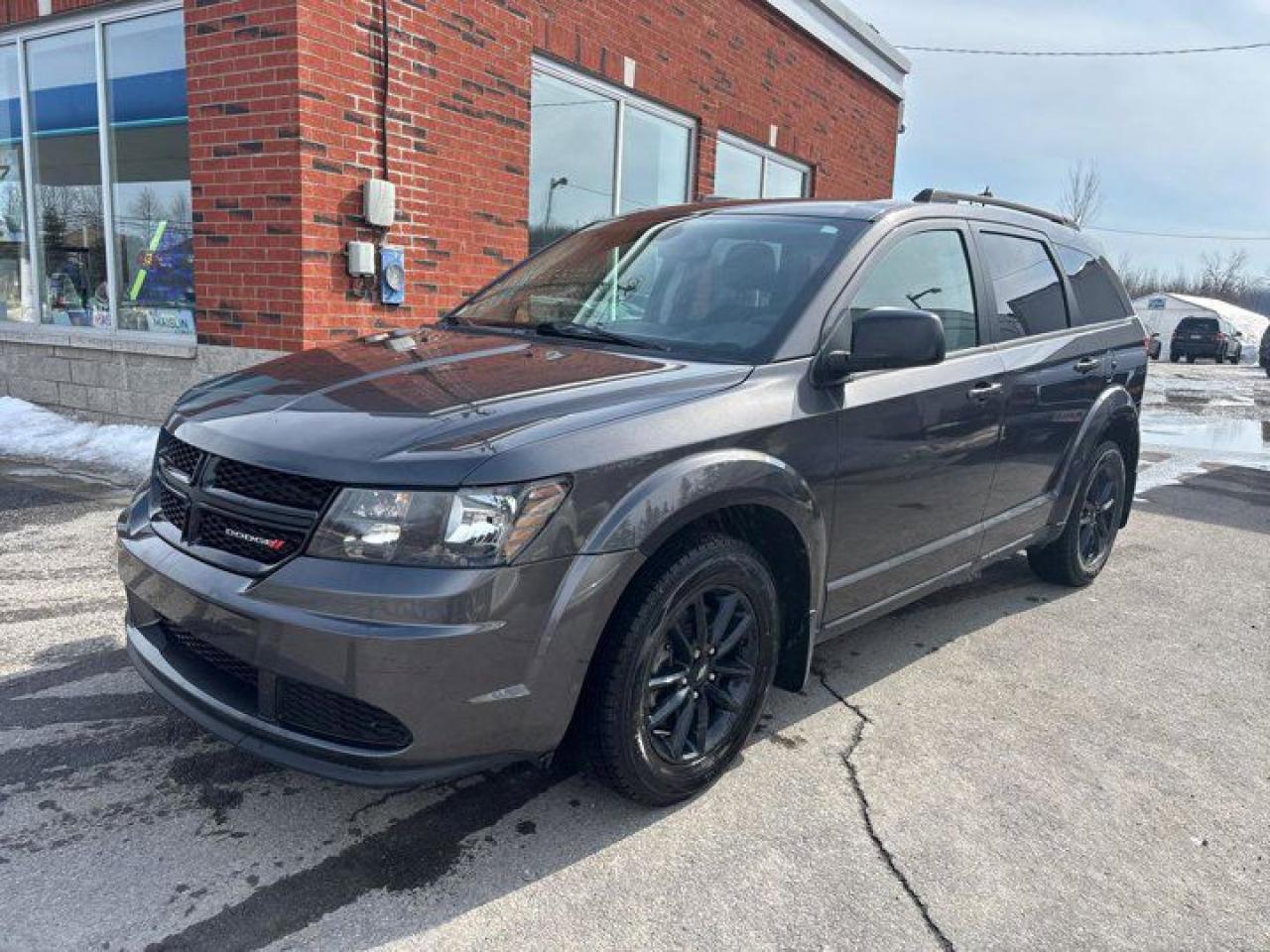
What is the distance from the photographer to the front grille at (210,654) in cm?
243

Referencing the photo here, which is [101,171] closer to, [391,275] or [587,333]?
[391,275]

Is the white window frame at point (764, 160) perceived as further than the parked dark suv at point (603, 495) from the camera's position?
Yes

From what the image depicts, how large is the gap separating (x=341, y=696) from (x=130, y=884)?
28.7 inches

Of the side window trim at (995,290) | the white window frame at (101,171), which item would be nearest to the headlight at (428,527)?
the side window trim at (995,290)

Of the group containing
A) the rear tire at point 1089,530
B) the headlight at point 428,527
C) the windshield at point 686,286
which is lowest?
the rear tire at point 1089,530

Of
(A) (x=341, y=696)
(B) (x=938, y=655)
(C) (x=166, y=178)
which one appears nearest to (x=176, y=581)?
(A) (x=341, y=696)

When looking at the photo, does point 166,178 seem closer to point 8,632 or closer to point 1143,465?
point 8,632

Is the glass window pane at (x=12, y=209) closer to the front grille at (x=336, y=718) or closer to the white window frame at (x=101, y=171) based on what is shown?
the white window frame at (x=101, y=171)

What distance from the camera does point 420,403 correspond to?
2510 mm

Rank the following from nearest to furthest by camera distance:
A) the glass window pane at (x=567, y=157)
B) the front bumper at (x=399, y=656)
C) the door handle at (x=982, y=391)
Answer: the front bumper at (x=399, y=656) < the door handle at (x=982, y=391) < the glass window pane at (x=567, y=157)

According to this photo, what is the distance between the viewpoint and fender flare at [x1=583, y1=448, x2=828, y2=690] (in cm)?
241

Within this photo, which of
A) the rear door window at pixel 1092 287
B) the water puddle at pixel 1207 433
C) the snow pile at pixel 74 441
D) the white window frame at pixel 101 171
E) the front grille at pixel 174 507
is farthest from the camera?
the water puddle at pixel 1207 433

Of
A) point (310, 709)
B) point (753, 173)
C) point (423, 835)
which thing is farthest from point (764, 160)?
point (310, 709)

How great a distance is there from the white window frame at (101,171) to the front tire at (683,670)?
221 inches
